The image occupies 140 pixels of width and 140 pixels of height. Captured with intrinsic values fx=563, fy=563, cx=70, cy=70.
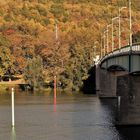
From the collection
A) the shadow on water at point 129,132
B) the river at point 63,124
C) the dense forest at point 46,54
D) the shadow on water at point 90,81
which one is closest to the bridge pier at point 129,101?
the shadow on water at point 129,132

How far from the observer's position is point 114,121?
218 ft

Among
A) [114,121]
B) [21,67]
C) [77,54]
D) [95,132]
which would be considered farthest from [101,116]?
[21,67]

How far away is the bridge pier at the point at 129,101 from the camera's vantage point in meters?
61.2

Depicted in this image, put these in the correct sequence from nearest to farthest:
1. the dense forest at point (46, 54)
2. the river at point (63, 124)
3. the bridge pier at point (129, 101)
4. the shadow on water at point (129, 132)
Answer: the shadow on water at point (129, 132) → the river at point (63, 124) → the bridge pier at point (129, 101) → the dense forest at point (46, 54)

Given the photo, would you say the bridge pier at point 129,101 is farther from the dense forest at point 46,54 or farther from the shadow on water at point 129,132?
the dense forest at point 46,54

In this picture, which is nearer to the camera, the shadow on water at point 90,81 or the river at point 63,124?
the river at point 63,124

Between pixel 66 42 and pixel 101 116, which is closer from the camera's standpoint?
pixel 101 116

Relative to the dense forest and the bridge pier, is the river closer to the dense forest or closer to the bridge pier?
the bridge pier

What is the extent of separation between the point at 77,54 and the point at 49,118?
3354 inches

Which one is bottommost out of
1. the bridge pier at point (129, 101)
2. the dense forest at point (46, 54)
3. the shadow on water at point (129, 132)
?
the shadow on water at point (129, 132)

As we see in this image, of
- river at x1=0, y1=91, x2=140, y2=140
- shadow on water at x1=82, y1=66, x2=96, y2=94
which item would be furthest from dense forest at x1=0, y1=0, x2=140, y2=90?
river at x1=0, y1=91, x2=140, y2=140

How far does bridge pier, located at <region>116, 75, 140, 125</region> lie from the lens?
61.2 meters

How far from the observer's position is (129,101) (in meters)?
61.7

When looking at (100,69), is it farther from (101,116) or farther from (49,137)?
(49,137)
